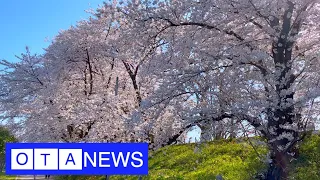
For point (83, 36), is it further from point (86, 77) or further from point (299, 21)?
point (299, 21)

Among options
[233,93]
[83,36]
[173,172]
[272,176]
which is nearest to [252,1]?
[233,93]

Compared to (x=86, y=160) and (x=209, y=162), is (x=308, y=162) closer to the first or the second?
(x=209, y=162)

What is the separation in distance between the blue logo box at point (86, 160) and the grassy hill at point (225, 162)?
5.40 ft

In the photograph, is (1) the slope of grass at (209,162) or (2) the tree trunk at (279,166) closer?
(2) the tree trunk at (279,166)

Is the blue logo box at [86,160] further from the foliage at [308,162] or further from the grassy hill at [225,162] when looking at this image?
the foliage at [308,162]

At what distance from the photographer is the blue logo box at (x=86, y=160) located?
885cm

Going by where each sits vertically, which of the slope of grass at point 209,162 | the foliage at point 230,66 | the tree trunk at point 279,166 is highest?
the foliage at point 230,66

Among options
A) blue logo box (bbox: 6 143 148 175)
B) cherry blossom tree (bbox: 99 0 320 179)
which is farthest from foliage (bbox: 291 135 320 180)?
blue logo box (bbox: 6 143 148 175)

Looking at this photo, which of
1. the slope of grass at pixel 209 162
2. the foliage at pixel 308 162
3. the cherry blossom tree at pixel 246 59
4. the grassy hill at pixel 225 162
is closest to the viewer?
the cherry blossom tree at pixel 246 59

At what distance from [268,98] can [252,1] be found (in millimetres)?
2045

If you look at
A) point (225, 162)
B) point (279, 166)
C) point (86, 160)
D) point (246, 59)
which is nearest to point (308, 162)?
point (279, 166)

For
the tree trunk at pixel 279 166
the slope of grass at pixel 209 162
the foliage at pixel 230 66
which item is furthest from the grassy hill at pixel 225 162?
the foliage at pixel 230 66

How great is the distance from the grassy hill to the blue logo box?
165 cm

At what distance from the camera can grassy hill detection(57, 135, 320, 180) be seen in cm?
1029
